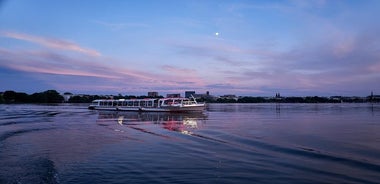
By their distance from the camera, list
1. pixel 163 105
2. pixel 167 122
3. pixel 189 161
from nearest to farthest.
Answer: pixel 189 161 < pixel 167 122 < pixel 163 105

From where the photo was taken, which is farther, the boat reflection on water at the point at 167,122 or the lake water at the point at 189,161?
the boat reflection on water at the point at 167,122

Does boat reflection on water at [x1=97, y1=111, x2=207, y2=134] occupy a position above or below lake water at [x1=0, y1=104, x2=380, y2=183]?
above

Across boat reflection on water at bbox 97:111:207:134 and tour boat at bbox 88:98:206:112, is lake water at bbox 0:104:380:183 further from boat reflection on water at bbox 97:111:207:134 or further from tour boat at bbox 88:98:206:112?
tour boat at bbox 88:98:206:112

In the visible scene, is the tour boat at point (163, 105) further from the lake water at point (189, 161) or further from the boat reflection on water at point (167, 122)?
the lake water at point (189, 161)

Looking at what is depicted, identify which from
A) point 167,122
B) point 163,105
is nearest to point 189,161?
point 167,122

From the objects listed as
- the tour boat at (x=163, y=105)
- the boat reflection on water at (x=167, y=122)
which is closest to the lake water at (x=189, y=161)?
the boat reflection on water at (x=167, y=122)

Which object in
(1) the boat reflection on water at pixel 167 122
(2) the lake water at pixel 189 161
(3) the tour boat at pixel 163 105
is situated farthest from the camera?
(3) the tour boat at pixel 163 105

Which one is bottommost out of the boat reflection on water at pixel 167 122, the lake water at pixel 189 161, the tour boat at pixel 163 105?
the lake water at pixel 189 161

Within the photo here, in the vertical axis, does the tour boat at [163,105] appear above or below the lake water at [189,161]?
above

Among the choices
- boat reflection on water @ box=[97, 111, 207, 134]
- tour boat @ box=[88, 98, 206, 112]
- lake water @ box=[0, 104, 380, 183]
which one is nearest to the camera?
lake water @ box=[0, 104, 380, 183]

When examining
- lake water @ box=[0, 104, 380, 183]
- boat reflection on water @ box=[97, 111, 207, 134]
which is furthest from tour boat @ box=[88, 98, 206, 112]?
lake water @ box=[0, 104, 380, 183]

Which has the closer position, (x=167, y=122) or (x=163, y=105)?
(x=167, y=122)

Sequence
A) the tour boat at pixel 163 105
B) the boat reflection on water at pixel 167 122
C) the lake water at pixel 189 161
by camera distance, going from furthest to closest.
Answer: the tour boat at pixel 163 105 → the boat reflection on water at pixel 167 122 → the lake water at pixel 189 161

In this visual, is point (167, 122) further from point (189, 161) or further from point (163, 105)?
point (163, 105)
